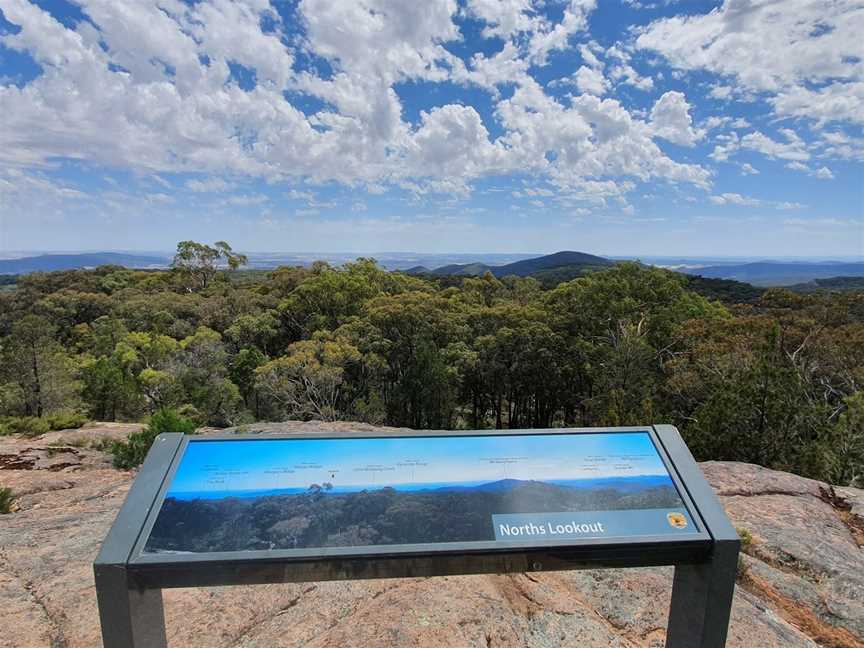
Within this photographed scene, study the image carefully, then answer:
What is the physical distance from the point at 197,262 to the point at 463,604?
51.9m

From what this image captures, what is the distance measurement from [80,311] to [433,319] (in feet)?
100

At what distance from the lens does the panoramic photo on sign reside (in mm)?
2509

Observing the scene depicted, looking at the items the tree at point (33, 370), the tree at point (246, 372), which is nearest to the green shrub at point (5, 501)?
the tree at point (33, 370)

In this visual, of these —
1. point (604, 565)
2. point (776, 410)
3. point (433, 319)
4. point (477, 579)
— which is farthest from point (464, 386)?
point (604, 565)

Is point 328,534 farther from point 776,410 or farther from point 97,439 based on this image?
point 97,439

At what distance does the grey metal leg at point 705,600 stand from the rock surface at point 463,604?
89cm

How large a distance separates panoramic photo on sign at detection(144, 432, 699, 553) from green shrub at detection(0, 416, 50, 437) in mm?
12418

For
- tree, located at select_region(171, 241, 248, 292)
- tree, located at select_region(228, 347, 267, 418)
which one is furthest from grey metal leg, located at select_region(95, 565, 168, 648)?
tree, located at select_region(171, 241, 248, 292)

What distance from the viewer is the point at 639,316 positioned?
23250mm

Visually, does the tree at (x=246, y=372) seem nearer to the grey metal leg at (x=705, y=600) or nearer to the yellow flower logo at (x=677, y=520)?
the grey metal leg at (x=705, y=600)

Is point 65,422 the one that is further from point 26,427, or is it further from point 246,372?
point 246,372

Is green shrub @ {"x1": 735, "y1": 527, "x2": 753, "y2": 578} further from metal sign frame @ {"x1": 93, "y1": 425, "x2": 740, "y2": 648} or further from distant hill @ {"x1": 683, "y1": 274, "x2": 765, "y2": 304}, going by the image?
distant hill @ {"x1": 683, "y1": 274, "x2": 765, "y2": 304}

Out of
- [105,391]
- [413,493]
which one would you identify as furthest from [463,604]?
[105,391]

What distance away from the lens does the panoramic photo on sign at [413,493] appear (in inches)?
98.8
